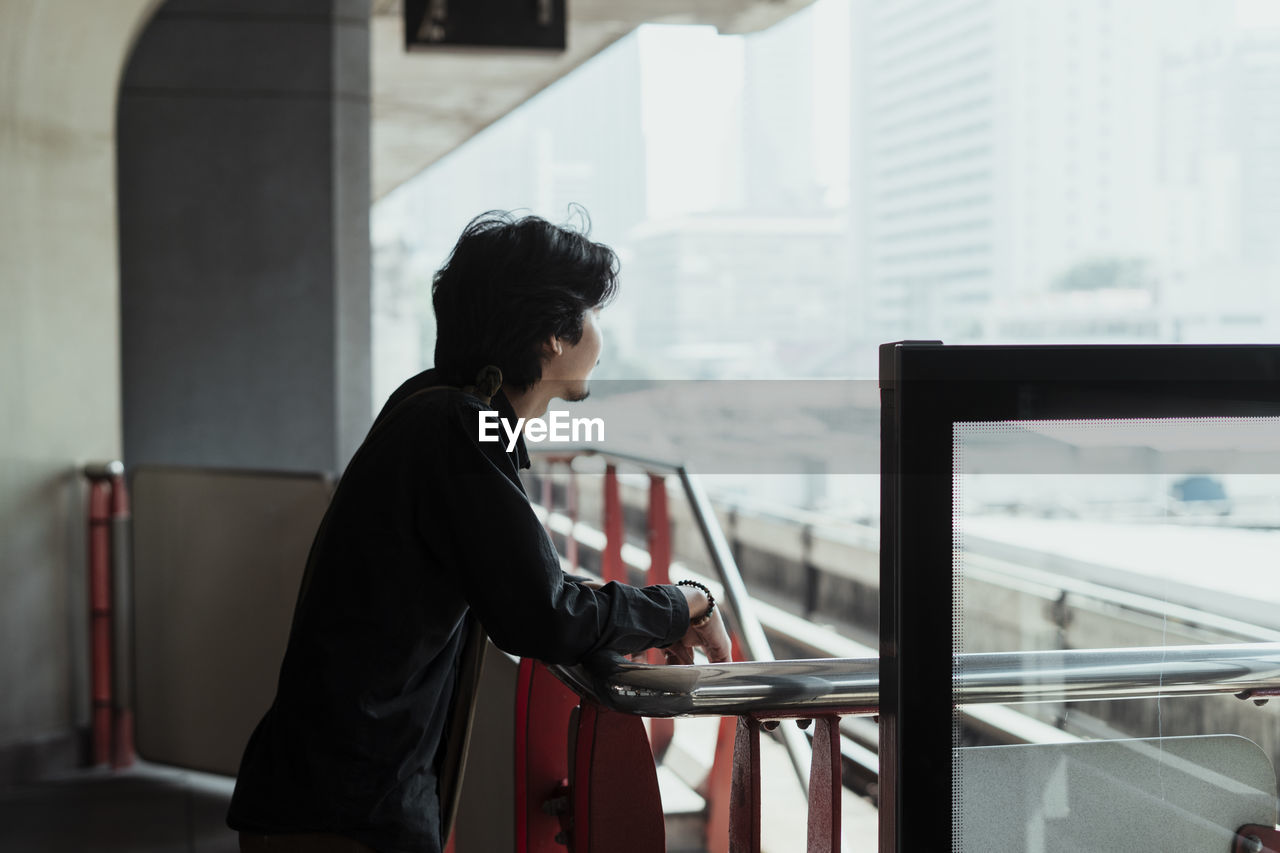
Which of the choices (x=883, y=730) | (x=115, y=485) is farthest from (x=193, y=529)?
(x=883, y=730)

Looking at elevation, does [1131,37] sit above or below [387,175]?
above

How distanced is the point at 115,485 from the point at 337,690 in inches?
112

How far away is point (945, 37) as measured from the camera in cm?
1634

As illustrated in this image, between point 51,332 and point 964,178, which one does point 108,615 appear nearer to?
point 51,332

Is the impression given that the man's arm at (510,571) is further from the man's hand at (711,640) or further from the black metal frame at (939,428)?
the black metal frame at (939,428)

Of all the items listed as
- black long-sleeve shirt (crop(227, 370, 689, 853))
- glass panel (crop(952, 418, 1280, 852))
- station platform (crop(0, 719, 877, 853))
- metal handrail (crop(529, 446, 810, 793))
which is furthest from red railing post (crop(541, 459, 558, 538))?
glass panel (crop(952, 418, 1280, 852))

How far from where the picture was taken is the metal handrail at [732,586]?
8.23 feet

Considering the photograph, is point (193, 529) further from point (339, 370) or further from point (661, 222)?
point (661, 222)

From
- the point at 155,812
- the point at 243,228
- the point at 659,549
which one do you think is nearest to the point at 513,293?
the point at 659,549

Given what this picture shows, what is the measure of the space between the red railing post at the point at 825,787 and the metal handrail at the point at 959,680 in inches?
1.4

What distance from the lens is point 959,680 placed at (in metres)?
0.77

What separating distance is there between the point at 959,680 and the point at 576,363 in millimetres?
518

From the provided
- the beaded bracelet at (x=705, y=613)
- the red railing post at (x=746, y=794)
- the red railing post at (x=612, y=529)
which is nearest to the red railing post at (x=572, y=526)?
the red railing post at (x=612, y=529)

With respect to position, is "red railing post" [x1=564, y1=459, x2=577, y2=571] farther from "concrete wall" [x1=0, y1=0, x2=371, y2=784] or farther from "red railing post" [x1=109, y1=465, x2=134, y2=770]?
"red railing post" [x1=109, y1=465, x2=134, y2=770]
